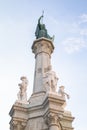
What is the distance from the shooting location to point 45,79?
21906 millimetres

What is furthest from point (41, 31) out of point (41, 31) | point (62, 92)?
point (62, 92)

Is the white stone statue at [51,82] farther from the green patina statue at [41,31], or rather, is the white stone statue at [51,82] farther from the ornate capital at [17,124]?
the green patina statue at [41,31]

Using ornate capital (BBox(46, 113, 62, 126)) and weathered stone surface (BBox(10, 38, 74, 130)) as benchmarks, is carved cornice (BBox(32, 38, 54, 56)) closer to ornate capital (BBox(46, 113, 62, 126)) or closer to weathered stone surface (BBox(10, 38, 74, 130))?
weathered stone surface (BBox(10, 38, 74, 130))

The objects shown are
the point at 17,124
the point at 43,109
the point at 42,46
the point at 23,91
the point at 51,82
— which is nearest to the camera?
the point at 17,124

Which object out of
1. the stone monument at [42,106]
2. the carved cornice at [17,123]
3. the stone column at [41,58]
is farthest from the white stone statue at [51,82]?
the carved cornice at [17,123]

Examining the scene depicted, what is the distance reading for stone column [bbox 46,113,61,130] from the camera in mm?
18727

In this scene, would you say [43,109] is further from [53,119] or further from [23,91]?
[23,91]

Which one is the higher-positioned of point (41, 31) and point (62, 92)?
point (41, 31)

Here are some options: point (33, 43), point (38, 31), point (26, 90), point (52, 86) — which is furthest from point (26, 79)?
point (38, 31)

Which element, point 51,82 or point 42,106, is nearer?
point 42,106

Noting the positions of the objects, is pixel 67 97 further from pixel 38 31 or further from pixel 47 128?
→ pixel 38 31

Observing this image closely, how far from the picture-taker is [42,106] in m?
20.6

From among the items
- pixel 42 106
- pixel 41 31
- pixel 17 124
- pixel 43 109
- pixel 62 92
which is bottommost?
pixel 17 124

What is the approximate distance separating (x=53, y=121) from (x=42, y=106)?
6.69ft
